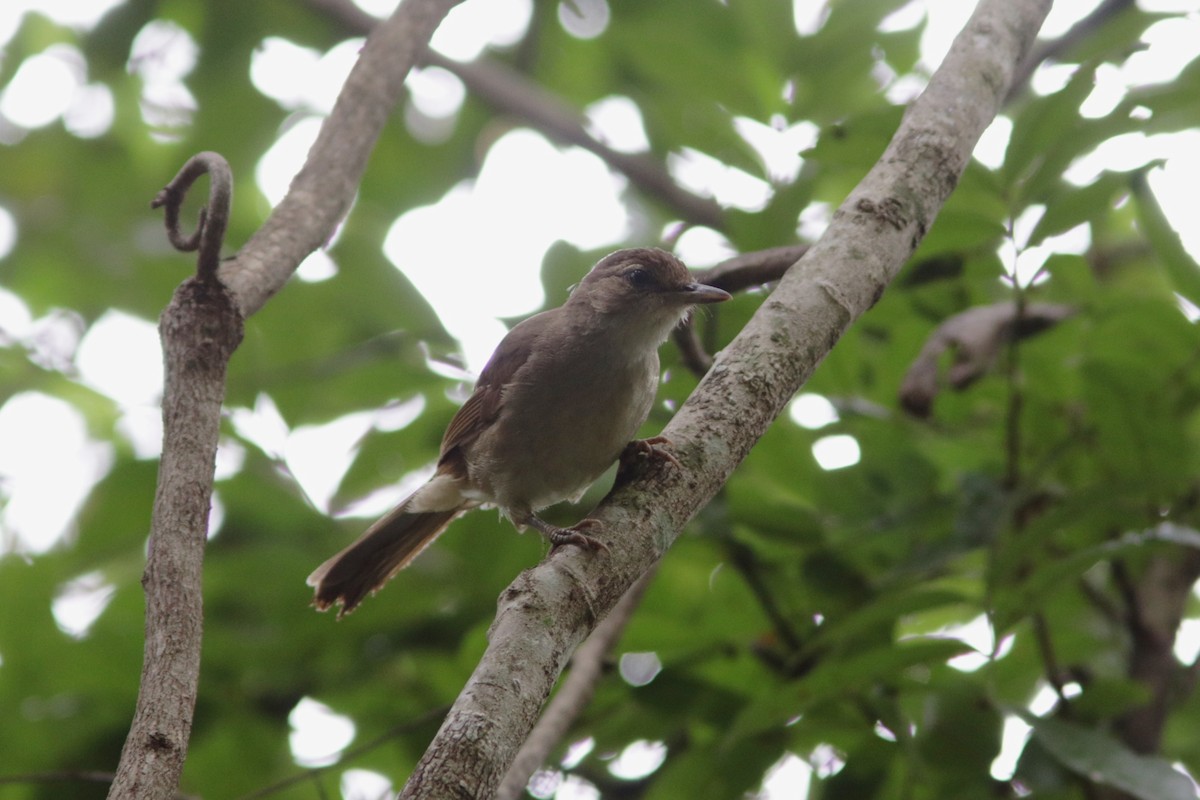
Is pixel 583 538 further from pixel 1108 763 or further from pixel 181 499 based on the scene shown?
pixel 1108 763

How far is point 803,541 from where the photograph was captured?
3.37 m

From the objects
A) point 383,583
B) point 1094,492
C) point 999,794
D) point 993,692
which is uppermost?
point 383,583

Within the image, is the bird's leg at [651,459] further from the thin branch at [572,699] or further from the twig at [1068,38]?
the twig at [1068,38]

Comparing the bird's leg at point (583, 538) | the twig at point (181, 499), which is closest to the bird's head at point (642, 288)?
the bird's leg at point (583, 538)

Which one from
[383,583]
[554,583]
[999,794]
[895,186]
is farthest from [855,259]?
[383,583]

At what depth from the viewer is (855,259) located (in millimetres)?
2410

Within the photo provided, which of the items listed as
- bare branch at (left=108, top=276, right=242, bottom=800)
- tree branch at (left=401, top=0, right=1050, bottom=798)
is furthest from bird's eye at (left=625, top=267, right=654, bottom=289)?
bare branch at (left=108, top=276, right=242, bottom=800)

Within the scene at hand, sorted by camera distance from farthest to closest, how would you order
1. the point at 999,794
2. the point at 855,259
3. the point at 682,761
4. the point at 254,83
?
the point at 254,83, the point at 682,761, the point at 999,794, the point at 855,259

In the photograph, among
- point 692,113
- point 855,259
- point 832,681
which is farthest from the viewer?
point 692,113

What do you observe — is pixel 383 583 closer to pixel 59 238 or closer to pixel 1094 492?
pixel 1094 492

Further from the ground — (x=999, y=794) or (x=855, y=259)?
(x=855, y=259)

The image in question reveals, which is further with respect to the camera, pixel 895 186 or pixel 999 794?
pixel 999 794

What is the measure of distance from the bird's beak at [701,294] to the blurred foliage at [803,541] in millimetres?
83

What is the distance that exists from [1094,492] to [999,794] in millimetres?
853
